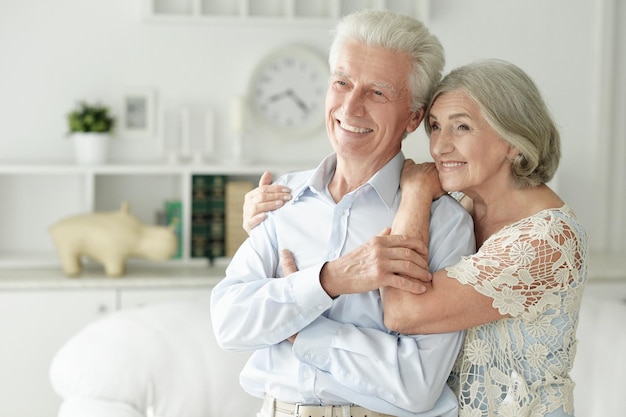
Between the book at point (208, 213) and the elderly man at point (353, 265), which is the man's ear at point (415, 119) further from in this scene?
the book at point (208, 213)

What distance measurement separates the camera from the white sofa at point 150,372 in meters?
2.94

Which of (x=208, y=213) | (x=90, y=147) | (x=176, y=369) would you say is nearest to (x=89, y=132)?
(x=90, y=147)

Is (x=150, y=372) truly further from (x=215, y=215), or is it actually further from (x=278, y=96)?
(x=278, y=96)

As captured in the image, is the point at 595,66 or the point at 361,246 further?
the point at 595,66

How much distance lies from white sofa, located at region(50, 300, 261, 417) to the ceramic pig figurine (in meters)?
0.98

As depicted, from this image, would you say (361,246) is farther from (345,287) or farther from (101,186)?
(101,186)

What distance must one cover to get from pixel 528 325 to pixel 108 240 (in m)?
2.59

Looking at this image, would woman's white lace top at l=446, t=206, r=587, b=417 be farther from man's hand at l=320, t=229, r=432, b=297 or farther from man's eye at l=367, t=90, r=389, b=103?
man's eye at l=367, t=90, r=389, b=103

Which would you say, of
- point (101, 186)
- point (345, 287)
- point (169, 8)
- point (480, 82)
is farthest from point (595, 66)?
point (345, 287)

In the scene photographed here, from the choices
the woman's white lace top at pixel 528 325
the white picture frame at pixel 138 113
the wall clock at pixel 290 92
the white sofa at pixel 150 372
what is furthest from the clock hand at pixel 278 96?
the woman's white lace top at pixel 528 325

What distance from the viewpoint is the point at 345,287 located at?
1931mm

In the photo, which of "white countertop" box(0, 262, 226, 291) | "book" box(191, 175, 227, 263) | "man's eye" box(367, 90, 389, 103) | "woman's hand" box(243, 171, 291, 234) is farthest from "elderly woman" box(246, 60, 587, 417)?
"book" box(191, 175, 227, 263)

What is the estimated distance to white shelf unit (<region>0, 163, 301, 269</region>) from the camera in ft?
14.5

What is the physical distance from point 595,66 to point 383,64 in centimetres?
314
